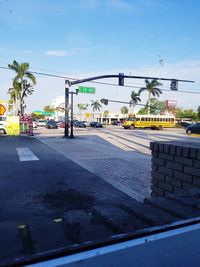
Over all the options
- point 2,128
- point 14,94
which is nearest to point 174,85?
point 2,128

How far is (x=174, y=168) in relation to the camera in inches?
207

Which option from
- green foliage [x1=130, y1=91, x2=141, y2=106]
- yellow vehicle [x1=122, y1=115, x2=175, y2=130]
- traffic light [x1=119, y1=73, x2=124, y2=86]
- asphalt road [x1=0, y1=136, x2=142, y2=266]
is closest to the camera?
asphalt road [x1=0, y1=136, x2=142, y2=266]

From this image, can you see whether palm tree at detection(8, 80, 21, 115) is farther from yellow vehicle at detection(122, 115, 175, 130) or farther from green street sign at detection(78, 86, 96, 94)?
green street sign at detection(78, 86, 96, 94)

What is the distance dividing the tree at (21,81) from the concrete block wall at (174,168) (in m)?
57.7

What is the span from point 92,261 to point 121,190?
5.77m

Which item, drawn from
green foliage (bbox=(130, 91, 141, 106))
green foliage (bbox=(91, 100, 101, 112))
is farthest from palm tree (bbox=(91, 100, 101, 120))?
green foliage (bbox=(130, 91, 141, 106))

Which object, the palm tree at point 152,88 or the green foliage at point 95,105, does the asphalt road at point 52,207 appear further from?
the green foliage at point 95,105

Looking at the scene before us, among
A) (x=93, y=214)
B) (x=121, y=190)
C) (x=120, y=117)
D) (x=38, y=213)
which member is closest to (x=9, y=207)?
(x=38, y=213)

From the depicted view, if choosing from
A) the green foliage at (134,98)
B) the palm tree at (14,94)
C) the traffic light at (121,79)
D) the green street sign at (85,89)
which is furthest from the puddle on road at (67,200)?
the green foliage at (134,98)

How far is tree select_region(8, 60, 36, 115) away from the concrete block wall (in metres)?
57.7

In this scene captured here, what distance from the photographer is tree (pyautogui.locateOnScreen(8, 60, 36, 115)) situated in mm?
60656

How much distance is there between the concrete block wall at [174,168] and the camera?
190 inches

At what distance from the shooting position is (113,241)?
8.71 ft

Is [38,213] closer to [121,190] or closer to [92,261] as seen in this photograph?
[121,190]
